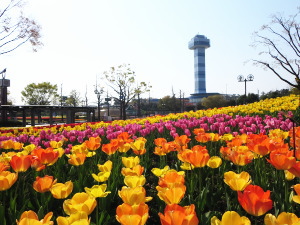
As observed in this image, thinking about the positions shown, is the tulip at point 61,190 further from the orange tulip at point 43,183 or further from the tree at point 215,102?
the tree at point 215,102

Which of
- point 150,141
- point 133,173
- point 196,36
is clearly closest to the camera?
point 133,173

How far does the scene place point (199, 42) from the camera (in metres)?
137

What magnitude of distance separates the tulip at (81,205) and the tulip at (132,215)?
187 mm

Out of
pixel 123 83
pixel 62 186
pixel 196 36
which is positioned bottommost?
pixel 62 186

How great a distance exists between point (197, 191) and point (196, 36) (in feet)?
478

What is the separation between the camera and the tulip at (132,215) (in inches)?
33.0

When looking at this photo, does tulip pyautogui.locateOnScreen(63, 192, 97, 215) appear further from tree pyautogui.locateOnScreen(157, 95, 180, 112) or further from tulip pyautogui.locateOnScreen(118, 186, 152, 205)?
tree pyautogui.locateOnScreen(157, 95, 180, 112)

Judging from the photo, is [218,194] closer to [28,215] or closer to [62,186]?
[62,186]

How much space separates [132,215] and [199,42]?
14308 cm

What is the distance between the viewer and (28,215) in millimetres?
938

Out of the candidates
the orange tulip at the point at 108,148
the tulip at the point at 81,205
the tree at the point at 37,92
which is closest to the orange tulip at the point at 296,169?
the tulip at the point at 81,205

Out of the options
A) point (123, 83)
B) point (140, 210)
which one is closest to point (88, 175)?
point (140, 210)

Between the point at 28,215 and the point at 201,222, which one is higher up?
the point at 28,215

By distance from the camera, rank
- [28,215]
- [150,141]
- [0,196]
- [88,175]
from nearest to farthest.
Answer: [28,215]
[0,196]
[88,175]
[150,141]
